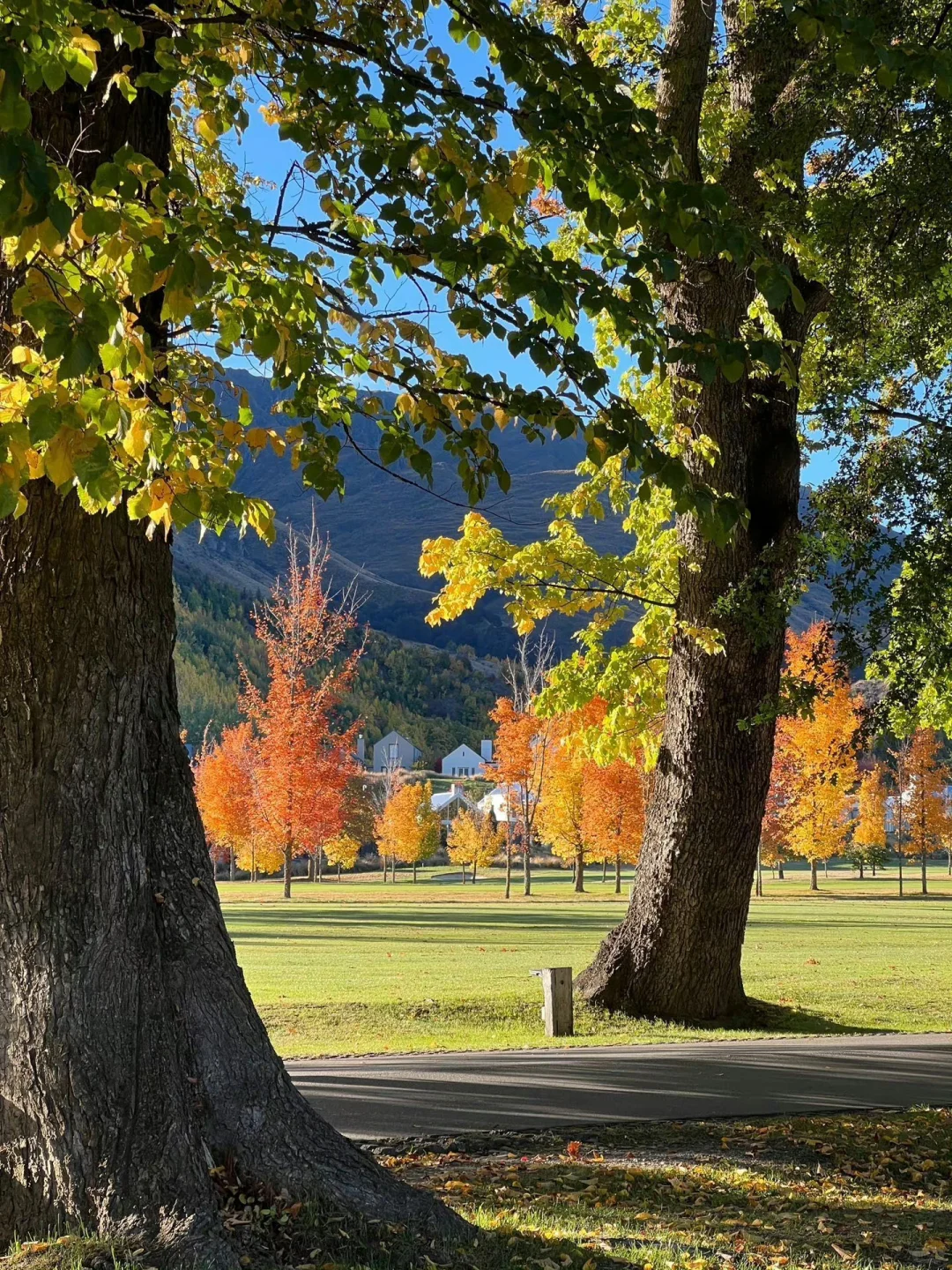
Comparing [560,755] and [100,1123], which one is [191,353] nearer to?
[100,1123]

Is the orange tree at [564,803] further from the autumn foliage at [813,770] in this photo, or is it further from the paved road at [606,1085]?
the paved road at [606,1085]

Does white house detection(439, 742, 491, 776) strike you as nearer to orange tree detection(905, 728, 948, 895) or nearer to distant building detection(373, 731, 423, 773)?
distant building detection(373, 731, 423, 773)

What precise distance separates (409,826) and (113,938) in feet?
182

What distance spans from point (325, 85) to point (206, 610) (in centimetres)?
16707

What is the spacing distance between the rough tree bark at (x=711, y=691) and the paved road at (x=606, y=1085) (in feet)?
4.39

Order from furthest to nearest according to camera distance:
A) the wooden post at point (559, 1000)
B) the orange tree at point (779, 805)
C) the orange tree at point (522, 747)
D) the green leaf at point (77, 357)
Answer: the orange tree at point (522, 747), the orange tree at point (779, 805), the wooden post at point (559, 1000), the green leaf at point (77, 357)

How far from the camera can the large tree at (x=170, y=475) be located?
3809 mm

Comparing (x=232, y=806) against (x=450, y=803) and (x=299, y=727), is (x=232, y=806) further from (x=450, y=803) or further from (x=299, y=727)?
(x=450, y=803)

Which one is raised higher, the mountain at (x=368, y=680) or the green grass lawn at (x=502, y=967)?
the mountain at (x=368, y=680)

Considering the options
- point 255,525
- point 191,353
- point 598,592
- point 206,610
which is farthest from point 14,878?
point 206,610

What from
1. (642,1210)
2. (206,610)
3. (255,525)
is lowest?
(642,1210)

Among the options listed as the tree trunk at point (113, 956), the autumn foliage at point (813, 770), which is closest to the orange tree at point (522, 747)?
the autumn foliage at point (813, 770)

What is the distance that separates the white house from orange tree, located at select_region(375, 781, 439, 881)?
8626 centimetres

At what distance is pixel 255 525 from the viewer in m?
4.13
